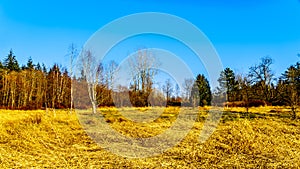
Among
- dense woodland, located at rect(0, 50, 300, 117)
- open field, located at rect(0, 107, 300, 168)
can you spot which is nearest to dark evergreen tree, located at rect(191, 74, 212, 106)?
dense woodland, located at rect(0, 50, 300, 117)

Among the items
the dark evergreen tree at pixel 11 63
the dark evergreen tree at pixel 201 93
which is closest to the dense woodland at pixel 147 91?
the dark evergreen tree at pixel 201 93

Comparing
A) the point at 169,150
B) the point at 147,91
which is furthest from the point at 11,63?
the point at 169,150

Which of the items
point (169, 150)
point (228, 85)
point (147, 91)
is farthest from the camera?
point (228, 85)

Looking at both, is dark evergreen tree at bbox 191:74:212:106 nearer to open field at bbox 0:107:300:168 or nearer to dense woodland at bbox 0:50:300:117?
dense woodland at bbox 0:50:300:117

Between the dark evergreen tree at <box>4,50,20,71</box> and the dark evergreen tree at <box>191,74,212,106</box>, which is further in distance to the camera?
the dark evergreen tree at <box>4,50,20,71</box>

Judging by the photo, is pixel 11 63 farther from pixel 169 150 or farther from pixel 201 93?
pixel 169 150

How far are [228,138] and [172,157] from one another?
107 inches

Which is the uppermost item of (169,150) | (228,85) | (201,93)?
(228,85)

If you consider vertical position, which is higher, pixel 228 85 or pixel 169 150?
pixel 228 85

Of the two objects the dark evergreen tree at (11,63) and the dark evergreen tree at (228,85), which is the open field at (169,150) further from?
the dark evergreen tree at (11,63)

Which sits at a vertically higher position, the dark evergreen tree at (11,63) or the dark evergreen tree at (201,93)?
the dark evergreen tree at (11,63)

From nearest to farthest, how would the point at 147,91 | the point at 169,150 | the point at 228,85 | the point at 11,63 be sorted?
the point at 169,150
the point at 147,91
the point at 228,85
the point at 11,63

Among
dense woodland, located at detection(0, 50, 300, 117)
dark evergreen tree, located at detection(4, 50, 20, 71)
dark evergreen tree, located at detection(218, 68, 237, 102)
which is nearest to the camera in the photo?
dense woodland, located at detection(0, 50, 300, 117)

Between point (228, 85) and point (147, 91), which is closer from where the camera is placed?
point (147, 91)
